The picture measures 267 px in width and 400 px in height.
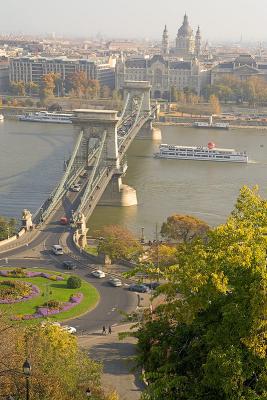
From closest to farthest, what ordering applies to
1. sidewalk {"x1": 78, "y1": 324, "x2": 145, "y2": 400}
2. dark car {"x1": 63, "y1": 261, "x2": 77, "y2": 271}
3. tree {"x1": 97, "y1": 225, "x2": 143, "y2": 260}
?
1. sidewalk {"x1": 78, "y1": 324, "x2": 145, "y2": 400}
2. dark car {"x1": 63, "y1": 261, "x2": 77, "y2": 271}
3. tree {"x1": 97, "y1": 225, "x2": 143, "y2": 260}

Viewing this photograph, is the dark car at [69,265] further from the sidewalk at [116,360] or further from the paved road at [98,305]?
the sidewalk at [116,360]

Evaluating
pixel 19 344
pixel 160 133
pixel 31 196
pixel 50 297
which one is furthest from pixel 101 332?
pixel 160 133

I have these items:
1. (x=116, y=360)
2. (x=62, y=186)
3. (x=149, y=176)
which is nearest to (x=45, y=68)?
(x=149, y=176)

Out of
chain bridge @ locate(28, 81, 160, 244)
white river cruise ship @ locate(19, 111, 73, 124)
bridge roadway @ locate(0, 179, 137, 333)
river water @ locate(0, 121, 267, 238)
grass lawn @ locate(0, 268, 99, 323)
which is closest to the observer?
grass lawn @ locate(0, 268, 99, 323)

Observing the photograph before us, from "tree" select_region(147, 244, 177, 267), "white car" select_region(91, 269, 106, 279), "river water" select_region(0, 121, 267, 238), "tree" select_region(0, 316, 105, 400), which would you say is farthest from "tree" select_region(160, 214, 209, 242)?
"tree" select_region(0, 316, 105, 400)

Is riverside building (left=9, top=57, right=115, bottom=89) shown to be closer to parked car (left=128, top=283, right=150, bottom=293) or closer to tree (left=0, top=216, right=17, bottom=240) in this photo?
tree (left=0, top=216, right=17, bottom=240)

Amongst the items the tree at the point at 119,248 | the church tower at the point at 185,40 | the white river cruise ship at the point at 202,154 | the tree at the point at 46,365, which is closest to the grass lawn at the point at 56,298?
the tree at the point at 119,248
